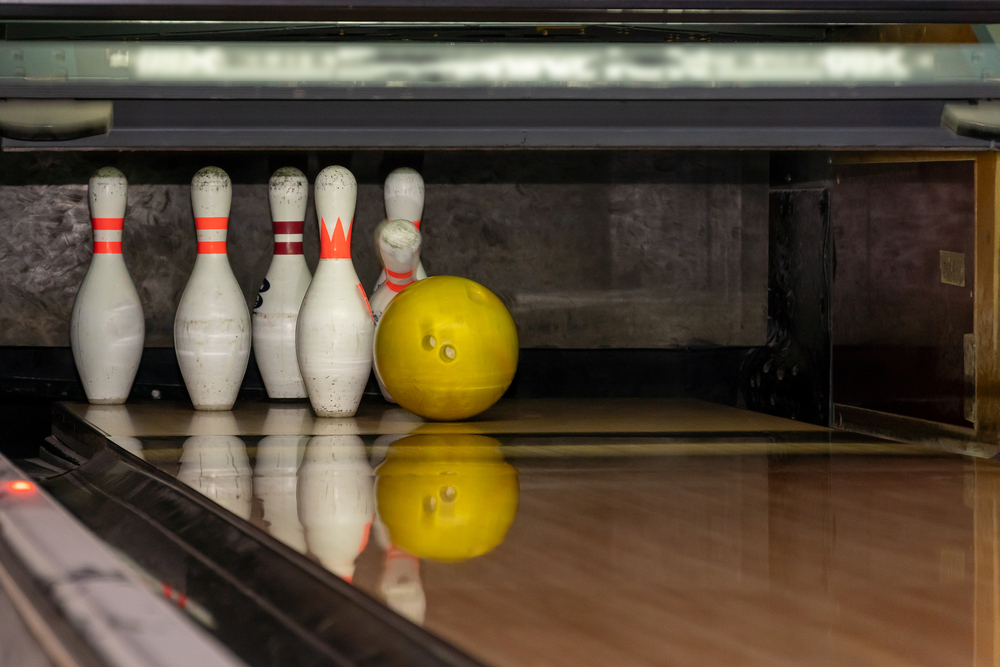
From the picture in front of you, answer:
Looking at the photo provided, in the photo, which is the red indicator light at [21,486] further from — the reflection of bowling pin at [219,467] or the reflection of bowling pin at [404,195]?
the reflection of bowling pin at [404,195]

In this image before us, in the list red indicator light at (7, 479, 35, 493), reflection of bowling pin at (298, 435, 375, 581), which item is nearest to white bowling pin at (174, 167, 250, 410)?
reflection of bowling pin at (298, 435, 375, 581)

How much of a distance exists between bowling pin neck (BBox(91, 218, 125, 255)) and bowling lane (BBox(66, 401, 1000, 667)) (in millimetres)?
507

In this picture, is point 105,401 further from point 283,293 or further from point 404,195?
point 404,195

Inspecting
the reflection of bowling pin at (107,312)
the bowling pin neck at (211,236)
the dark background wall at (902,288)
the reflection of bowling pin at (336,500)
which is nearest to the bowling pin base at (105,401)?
the reflection of bowling pin at (107,312)

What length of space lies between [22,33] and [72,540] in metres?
1.09

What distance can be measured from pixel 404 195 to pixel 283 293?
26cm

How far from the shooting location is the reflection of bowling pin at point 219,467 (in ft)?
2.79

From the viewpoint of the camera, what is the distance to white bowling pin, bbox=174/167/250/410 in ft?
5.15

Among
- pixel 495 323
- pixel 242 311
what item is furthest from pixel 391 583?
pixel 242 311

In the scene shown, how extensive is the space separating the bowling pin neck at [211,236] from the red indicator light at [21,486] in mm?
823

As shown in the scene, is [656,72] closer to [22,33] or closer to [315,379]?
[315,379]

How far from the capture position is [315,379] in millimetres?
1479

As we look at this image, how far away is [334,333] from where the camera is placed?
1.46m

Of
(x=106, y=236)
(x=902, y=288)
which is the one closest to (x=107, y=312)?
(x=106, y=236)
